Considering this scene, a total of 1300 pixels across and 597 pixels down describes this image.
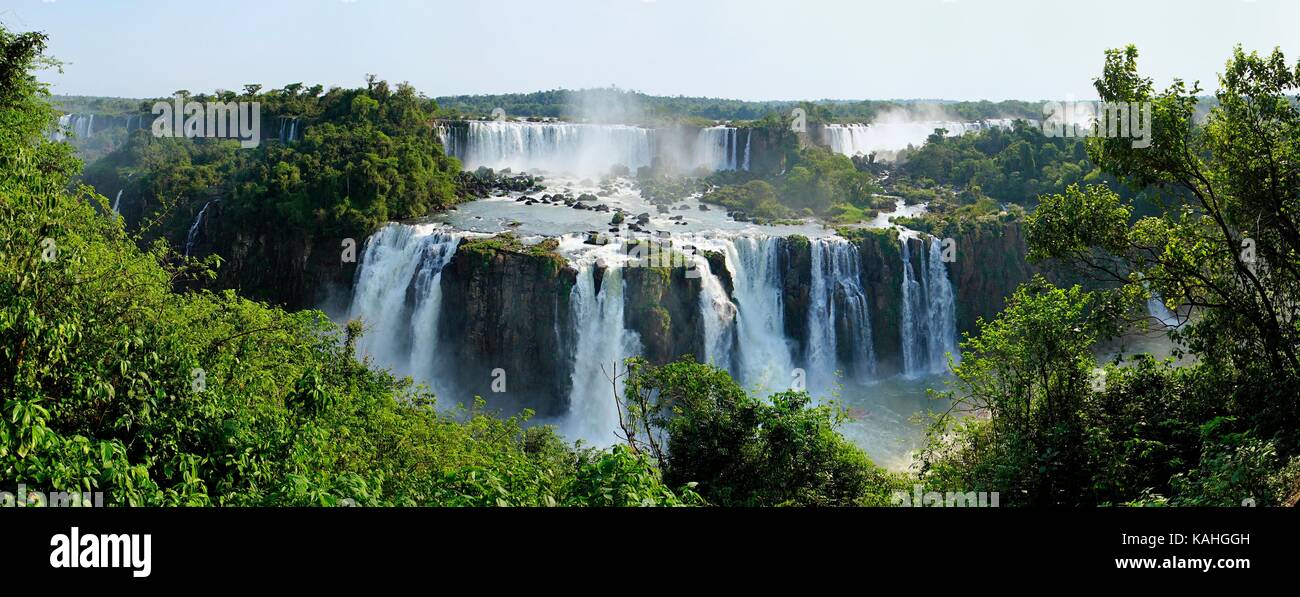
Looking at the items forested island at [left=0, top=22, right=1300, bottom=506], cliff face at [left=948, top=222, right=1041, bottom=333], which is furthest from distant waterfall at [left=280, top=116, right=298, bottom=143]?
cliff face at [left=948, top=222, right=1041, bottom=333]

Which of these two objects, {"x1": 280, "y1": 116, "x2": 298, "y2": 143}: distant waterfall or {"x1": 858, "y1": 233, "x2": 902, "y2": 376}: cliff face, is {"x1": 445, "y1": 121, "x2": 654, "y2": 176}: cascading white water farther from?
{"x1": 858, "y1": 233, "x2": 902, "y2": 376}: cliff face

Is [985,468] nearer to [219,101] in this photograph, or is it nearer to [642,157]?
[642,157]

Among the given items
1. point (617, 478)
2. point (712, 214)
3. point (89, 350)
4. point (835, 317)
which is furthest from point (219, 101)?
point (617, 478)

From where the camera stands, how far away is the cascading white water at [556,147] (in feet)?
145

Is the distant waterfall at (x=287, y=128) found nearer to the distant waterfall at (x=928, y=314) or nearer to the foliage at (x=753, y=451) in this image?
the distant waterfall at (x=928, y=314)

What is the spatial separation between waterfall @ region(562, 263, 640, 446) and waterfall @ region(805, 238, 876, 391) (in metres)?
6.75

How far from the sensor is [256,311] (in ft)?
44.4

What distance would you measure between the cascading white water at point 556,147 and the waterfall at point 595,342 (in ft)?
67.8

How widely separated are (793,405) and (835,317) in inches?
667

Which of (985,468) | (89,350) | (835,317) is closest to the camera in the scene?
(89,350)

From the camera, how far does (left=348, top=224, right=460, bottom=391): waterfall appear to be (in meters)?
27.3

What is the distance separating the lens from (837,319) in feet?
95.8

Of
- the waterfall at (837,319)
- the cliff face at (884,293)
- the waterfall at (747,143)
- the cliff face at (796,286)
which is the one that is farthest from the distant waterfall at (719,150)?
the cliff face at (796,286)

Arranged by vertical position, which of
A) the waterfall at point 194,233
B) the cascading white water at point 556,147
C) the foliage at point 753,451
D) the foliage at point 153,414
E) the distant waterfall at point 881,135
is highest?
the distant waterfall at point 881,135
